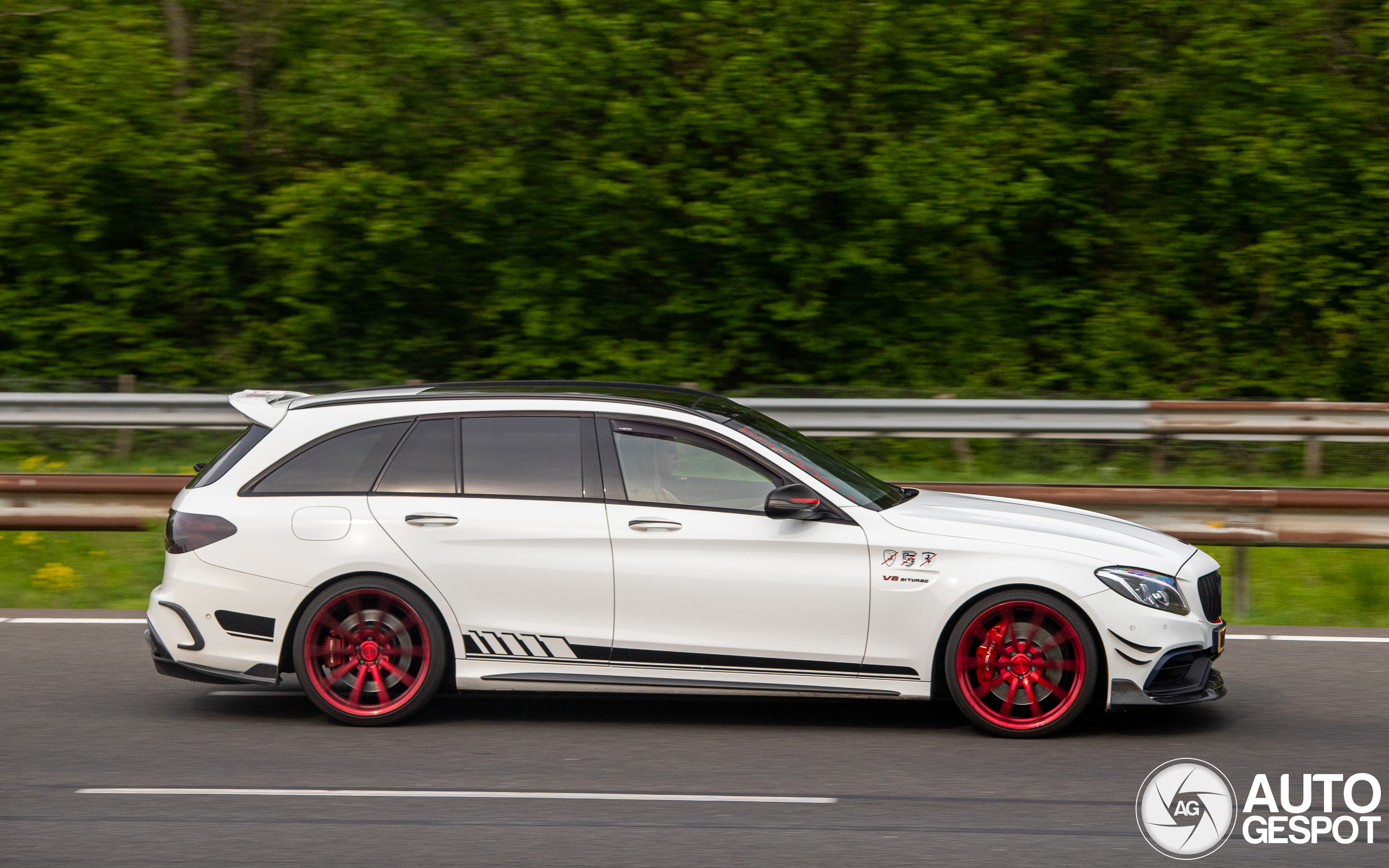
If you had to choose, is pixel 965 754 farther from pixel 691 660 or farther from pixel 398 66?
pixel 398 66

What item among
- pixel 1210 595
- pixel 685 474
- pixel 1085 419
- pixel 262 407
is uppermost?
pixel 1085 419

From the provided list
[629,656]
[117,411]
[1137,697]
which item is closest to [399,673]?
[629,656]

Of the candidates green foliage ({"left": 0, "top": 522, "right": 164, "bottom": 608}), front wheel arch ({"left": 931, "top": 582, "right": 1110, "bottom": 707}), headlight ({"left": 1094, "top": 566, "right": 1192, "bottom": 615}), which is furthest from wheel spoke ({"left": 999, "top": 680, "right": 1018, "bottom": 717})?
green foliage ({"left": 0, "top": 522, "right": 164, "bottom": 608})

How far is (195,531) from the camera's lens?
21.5 feet

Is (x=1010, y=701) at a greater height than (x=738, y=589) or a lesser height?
lesser

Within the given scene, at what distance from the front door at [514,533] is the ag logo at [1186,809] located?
7.89ft

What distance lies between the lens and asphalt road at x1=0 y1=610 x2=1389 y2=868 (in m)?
4.91

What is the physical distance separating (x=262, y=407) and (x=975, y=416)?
7.60m

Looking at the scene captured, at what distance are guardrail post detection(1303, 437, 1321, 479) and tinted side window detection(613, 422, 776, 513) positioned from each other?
8849 mm

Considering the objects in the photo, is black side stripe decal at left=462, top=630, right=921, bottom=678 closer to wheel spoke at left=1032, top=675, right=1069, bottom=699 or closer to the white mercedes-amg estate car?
the white mercedes-amg estate car

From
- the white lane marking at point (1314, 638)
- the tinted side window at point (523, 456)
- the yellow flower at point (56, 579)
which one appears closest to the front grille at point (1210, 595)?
the white lane marking at point (1314, 638)

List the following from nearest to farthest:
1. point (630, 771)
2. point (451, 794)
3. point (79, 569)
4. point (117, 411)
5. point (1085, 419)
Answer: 1. point (451, 794)
2. point (630, 771)
3. point (79, 569)
4. point (117, 411)
5. point (1085, 419)

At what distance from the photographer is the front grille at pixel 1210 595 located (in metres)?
6.25

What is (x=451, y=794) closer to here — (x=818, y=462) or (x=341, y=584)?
(x=341, y=584)
